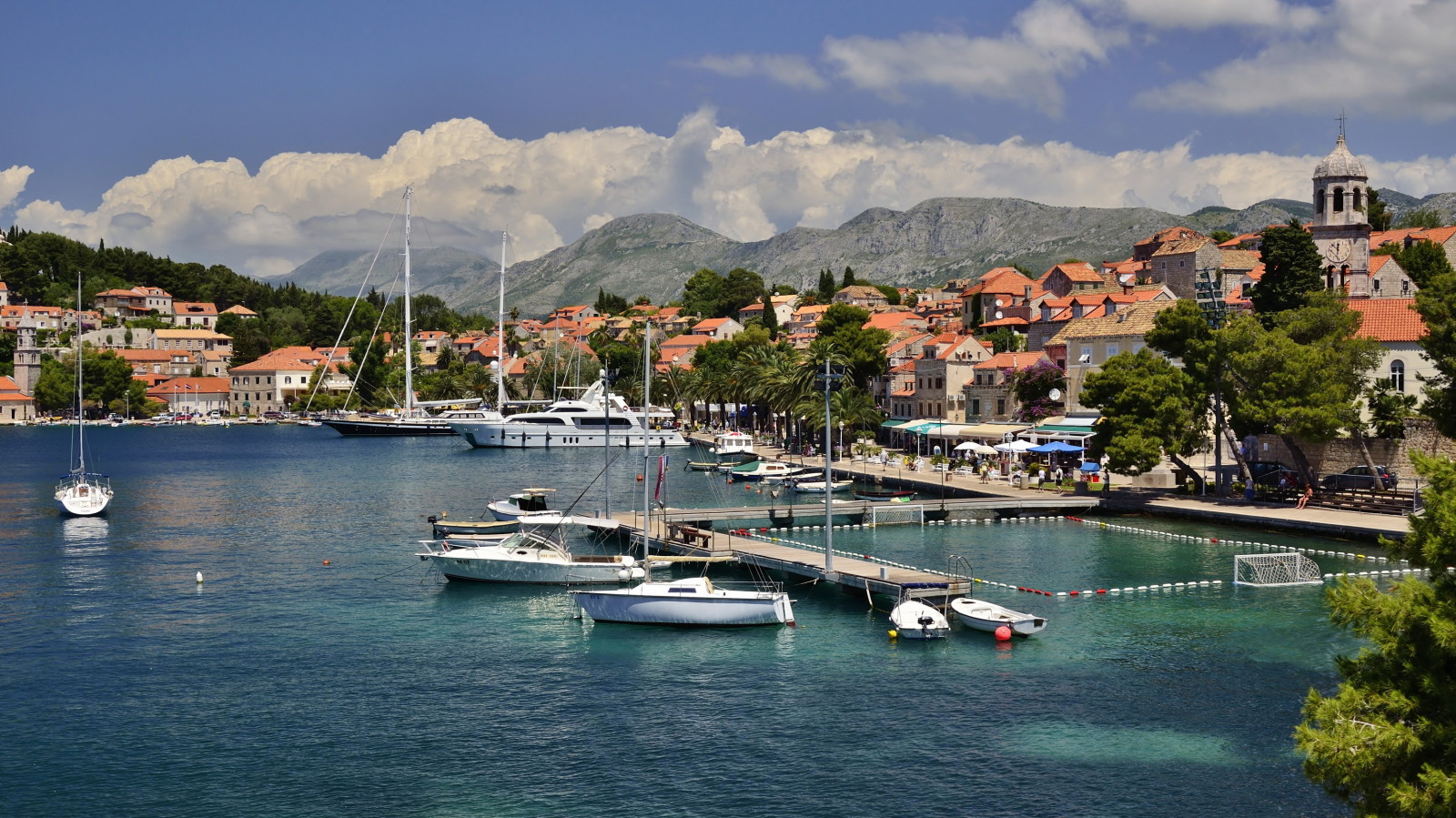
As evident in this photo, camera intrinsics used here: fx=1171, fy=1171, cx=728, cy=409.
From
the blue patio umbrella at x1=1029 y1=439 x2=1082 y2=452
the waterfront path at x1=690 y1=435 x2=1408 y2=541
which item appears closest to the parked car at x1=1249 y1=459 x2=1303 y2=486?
the waterfront path at x1=690 y1=435 x2=1408 y2=541

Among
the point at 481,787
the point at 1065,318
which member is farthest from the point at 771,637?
the point at 1065,318

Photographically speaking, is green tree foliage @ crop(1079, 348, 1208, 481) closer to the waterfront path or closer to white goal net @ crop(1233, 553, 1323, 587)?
the waterfront path

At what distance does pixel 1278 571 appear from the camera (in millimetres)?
47844

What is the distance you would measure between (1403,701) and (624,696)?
72.4ft

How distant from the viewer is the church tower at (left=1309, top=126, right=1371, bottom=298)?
3501 inches

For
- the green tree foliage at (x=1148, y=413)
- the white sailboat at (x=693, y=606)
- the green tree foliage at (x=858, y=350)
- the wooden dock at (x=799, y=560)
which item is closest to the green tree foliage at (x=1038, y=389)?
the green tree foliage at (x=858, y=350)

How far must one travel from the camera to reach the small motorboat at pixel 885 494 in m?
→ 70.4

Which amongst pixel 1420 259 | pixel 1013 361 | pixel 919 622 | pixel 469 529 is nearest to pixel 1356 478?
pixel 1013 361

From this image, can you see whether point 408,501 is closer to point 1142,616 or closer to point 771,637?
point 771,637

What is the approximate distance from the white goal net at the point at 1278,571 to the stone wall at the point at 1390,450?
730 inches

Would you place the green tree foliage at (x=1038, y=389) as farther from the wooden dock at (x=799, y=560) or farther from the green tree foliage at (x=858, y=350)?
the wooden dock at (x=799, y=560)

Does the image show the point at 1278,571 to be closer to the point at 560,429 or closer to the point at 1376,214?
the point at 560,429

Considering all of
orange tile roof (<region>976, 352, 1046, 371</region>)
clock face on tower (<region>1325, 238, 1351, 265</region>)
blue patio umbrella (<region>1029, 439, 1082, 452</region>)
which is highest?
clock face on tower (<region>1325, 238, 1351, 265</region>)

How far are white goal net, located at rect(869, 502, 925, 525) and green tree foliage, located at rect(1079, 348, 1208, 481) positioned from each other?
1122cm
